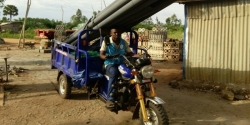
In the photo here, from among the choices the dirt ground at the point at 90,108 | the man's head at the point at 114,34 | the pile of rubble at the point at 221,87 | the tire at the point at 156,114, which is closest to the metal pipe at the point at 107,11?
the man's head at the point at 114,34

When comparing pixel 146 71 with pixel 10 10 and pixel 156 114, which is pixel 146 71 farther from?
pixel 10 10

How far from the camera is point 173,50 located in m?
15.9

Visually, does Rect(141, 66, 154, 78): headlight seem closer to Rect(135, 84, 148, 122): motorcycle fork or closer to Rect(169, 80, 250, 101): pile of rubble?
Rect(135, 84, 148, 122): motorcycle fork

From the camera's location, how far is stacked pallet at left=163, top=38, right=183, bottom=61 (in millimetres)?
15688

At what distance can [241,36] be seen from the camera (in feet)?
26.2

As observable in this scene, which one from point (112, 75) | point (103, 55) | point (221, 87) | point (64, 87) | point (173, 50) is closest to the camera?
point (112, 75)

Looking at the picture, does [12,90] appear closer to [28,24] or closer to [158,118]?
[158,118]

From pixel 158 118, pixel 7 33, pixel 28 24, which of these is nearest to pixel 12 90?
pixel 158 118

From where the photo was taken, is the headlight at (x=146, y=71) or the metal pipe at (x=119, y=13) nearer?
the headlight at (x=146, y=71)

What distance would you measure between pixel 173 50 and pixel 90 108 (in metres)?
10.6

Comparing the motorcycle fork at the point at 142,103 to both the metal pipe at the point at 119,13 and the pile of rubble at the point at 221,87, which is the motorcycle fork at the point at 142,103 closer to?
the metal pipe at the point at 119,13

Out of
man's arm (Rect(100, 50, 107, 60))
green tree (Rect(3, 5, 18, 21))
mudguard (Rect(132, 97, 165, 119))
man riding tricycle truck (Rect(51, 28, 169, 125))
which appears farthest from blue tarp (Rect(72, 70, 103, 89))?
green tree (Rect(3, 5, 18, 21))

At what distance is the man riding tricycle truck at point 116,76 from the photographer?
175 inches

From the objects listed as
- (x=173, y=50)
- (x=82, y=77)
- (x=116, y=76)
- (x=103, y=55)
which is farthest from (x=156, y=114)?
(x=173, y=50)
